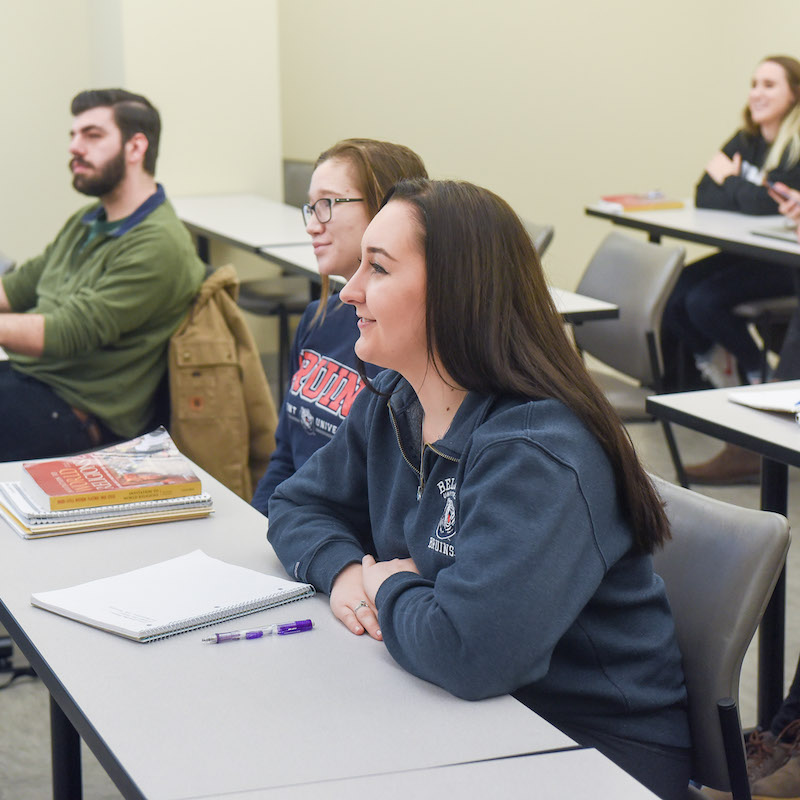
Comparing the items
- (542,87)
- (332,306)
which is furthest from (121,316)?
(542,87)

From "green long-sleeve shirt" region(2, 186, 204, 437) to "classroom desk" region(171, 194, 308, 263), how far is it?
103cm

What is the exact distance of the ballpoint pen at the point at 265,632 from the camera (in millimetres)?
1368

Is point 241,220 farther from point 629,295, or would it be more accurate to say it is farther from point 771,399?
point 771,399

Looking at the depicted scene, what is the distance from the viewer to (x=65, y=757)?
1689 mm

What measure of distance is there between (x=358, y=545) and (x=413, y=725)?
0.41 meters

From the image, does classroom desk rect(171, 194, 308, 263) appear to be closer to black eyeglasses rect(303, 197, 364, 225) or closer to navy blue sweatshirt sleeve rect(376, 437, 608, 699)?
black eyeglasses rect(303, 197, 364, 225)

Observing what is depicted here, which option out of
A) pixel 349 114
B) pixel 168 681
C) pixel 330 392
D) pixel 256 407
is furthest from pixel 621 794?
pixel 349 114

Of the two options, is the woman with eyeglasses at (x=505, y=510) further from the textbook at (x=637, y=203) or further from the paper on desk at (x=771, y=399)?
the textbook at (x=637, y=203)

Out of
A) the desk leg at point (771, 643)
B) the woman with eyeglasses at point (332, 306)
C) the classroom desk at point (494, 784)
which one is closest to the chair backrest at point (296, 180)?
the woman with eyeglasses at point (332, 306)

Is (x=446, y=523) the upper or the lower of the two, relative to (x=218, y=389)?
upper

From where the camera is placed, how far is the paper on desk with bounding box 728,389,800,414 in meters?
2.09

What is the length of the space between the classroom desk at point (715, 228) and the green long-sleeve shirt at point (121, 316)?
196 centimetres

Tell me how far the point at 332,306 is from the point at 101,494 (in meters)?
0.62

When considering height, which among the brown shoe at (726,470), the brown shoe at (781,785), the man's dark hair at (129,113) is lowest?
the brown shoe at (726,470)
